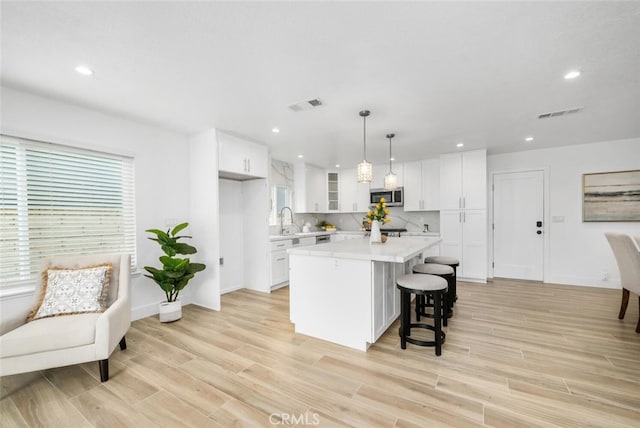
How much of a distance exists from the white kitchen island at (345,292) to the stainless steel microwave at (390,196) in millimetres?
2871

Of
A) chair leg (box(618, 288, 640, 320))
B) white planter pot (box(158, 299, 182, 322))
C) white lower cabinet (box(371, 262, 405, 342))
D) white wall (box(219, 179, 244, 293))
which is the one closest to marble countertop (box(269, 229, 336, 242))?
white wall (box(219, 179, 244, 293))

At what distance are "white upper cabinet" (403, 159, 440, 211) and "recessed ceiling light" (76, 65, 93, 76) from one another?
16.8ft

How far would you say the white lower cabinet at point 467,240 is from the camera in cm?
476

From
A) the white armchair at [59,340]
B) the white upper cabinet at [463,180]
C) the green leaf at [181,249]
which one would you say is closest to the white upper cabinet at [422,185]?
the white upper cabinet at [463,180]

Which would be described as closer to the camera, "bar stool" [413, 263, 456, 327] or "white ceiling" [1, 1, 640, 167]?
"white ceiling" [1, 1, 640, 167]

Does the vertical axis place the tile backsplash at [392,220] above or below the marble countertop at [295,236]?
above

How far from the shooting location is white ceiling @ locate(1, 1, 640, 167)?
1.56 metres

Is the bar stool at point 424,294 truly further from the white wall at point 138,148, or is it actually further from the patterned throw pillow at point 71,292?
the white wall at point 138,148

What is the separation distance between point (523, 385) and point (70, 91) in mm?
4486

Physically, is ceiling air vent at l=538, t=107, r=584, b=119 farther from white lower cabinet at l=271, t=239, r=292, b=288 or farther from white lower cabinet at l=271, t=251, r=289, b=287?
white lower cabinet at l=271, t=251, r=289, b=287

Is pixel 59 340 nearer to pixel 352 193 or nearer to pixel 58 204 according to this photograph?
pixel 58 204

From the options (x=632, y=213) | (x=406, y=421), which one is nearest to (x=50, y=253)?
(x=406, y=421)

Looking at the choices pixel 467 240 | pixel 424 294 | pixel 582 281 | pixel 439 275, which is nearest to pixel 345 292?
pixel 424 294

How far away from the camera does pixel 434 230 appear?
19.0 feet
